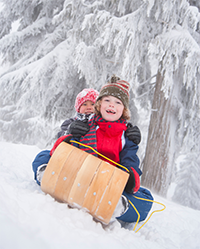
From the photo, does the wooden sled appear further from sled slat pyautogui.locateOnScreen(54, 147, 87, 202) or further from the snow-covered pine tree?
the snow-covered pine tree

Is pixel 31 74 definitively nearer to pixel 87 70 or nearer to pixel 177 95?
pixel 87 70

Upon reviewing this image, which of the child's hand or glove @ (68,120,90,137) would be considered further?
glove @ (68,120,90,137)

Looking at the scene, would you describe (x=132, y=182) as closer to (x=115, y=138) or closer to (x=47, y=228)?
(x=115, y=138)

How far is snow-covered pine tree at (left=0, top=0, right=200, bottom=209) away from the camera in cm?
302

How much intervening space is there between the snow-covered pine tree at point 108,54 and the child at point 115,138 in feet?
5.63

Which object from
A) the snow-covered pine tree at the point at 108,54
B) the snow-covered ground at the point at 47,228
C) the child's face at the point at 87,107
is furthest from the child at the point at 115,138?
the snow-covered pine tree at the point at 108,54

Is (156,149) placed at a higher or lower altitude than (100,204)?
higher

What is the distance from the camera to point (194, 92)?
3.38m

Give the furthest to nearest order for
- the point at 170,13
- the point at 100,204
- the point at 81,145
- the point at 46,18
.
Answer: the point at 46,18 < the point at 170,13 < the point at 81,145 < the point at 100,204

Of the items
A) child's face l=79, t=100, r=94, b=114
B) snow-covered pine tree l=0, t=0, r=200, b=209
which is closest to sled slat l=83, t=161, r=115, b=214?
child's face l=79, t=100, r=94, b=114

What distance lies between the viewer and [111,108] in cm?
157

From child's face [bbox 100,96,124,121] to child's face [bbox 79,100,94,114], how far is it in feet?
1.65

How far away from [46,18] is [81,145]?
16.9ft

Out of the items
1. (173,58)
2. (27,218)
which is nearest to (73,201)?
(27,218)
